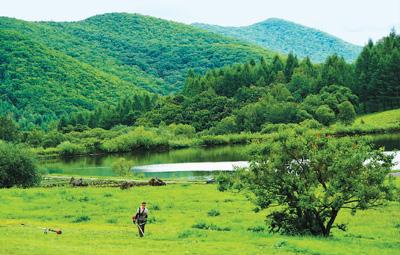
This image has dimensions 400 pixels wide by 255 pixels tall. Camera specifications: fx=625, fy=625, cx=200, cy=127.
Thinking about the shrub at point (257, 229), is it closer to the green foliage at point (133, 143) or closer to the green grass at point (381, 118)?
the green grass at point (381, 118)

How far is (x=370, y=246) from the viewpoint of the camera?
33094 millimetres

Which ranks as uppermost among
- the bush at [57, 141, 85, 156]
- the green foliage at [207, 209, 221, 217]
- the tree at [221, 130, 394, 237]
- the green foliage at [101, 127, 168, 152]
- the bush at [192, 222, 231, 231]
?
the tree at [221, 130, 394, 237]

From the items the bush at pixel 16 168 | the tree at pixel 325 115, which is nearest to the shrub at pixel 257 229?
the bush at pixel 16 168

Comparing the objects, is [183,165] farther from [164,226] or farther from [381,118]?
[164,226]

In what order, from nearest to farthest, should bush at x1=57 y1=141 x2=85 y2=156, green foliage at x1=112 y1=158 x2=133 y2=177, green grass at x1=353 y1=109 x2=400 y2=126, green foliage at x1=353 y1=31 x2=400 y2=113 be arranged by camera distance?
green foliage at x1=112 y1=158 x2=133 y2=177 < green grass at x1=353 y1=109 x2=400 y2=126 < bush at x1=57 y1=141 x2=85 y2=156 < green foliage at x1=353 y1=31 x2=400 y2=113

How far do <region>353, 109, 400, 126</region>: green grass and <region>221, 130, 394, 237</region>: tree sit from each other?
4832 inches

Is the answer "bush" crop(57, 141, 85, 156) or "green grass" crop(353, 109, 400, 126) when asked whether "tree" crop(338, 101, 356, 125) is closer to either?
"green grass" crop(353, 109, 400, 126)

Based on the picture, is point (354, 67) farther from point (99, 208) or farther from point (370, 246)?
point (370, 246)

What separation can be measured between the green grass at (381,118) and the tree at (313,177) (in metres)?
123

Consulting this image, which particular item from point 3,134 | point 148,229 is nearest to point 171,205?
point 148,229

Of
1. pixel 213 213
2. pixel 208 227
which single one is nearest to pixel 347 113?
pixel 213 213

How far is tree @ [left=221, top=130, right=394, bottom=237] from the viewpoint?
111 ft

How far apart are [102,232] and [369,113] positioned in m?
150

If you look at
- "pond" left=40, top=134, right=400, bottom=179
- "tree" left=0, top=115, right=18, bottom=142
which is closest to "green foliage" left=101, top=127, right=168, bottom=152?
"pond" left=40, top=134, right=400, bottom=179
